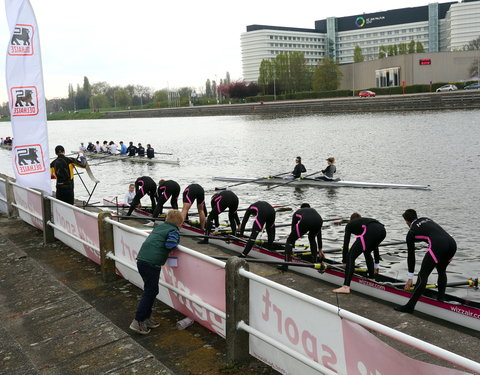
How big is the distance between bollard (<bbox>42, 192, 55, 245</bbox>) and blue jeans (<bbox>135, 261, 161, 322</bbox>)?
5772mm

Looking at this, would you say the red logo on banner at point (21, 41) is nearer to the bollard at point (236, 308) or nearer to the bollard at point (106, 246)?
the bollard at point (106, 246)

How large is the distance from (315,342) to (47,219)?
8.77 meters

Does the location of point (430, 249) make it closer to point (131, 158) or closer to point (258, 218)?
point (258, 218)

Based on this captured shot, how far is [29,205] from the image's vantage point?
43.7 feet

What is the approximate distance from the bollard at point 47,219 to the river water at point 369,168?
8.23m

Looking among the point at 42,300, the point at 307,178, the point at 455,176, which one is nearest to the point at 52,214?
the point at 42,300

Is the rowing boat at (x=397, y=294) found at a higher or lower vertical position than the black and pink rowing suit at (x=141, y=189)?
lower

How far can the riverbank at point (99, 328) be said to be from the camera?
6.16 meters

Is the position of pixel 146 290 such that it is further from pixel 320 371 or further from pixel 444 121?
pixel 444 121

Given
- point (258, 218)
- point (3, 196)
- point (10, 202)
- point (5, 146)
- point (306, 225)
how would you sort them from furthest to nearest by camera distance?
point (5, 146) → point (3, 196) → point (10, 202) → point (258, 218) → point (306, 225)

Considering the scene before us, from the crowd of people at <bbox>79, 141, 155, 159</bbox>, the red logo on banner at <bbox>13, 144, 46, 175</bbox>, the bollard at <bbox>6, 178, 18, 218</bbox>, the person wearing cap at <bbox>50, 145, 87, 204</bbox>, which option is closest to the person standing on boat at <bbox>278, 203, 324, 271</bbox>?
the person wearing cap at <bbox>50, 145, 87, 204</bbox>

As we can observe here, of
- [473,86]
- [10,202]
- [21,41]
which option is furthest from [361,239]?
[473,86]

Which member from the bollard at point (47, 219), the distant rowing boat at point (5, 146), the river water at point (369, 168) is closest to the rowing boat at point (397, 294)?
the river water at point (369, 168)

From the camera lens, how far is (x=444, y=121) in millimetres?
57219
